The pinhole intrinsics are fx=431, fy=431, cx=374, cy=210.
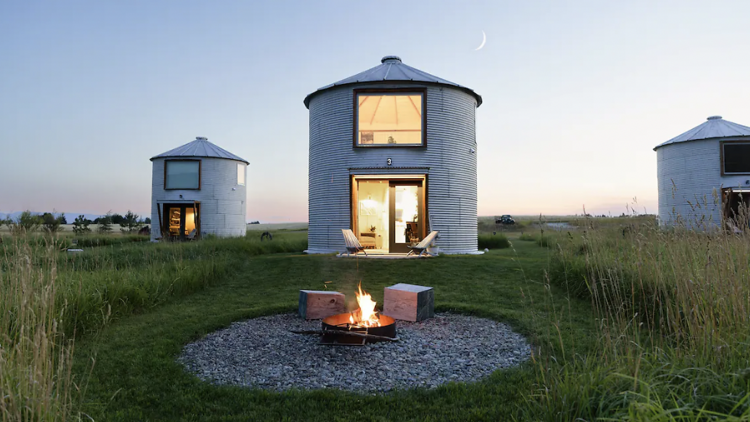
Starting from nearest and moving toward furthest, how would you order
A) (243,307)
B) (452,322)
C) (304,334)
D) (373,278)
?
(304,334)
(452,322)
(243,307)
(373,278)

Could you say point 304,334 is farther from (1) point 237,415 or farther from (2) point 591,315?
(2) point 591,315

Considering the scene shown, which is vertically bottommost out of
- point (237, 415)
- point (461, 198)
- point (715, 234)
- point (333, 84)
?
point (237, 415)

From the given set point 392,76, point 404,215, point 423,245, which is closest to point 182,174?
point 404,215

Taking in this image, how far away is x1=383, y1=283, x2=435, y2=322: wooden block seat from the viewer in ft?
18.5

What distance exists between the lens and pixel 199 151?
20656mm

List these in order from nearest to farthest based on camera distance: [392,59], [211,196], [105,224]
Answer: [392,59] → [211,196] → [105,224]

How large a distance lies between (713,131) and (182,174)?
77.7 feet

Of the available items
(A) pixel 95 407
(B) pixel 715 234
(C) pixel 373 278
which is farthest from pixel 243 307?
(B) pixel 715 234

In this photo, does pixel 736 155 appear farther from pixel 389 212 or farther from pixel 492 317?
pixel 492 317

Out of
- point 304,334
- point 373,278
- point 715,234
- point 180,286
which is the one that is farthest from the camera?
point 373,278

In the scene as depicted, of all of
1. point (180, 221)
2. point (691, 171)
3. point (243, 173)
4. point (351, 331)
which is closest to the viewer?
point (351, 331)

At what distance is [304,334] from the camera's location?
16.3 ft

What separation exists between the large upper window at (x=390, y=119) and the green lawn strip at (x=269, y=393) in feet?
23.0

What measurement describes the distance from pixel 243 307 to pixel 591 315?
4.91 m
